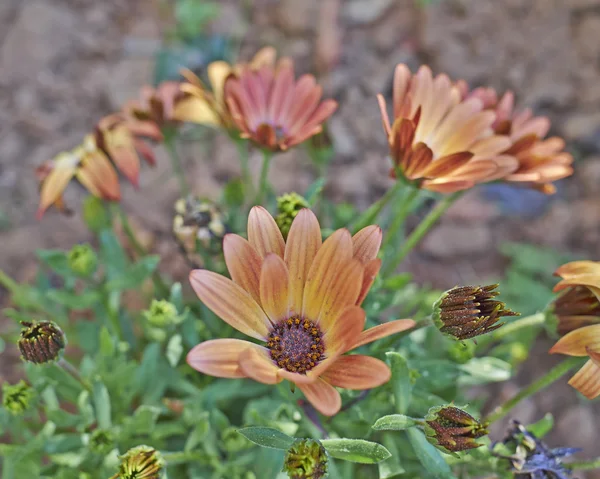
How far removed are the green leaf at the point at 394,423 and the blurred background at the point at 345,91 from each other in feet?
5.56

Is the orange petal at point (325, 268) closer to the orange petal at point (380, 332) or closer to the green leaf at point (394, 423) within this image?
the orange petal at point (380, 332)

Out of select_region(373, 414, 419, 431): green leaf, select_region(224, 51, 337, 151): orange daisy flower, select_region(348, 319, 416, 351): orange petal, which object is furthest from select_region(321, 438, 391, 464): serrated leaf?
select_region(224, 51, 337, 151): orange daisy flower

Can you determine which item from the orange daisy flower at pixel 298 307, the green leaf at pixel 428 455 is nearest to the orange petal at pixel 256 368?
the orange daisy flower at pixel 298 307

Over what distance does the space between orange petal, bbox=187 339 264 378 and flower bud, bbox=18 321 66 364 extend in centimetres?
53

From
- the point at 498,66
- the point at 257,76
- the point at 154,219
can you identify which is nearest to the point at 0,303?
the point at 154,219

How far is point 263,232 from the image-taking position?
1.46 m

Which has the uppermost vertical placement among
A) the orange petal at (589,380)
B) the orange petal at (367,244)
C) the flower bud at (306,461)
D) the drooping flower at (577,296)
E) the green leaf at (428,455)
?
the orange petal at (367,244)

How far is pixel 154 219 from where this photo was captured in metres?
3.46

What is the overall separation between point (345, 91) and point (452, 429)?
113 inches

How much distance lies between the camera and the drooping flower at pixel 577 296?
157cm

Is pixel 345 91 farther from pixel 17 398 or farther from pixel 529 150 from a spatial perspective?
pixel 17 398

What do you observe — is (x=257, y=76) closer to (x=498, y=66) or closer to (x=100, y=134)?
(x=100, y=134)

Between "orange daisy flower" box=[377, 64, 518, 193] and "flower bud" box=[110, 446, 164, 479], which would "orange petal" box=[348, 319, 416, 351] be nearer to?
"orange daisy flower" box=[377, 64, 518, 193]

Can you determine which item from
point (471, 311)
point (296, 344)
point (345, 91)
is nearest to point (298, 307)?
point (296, 344)
